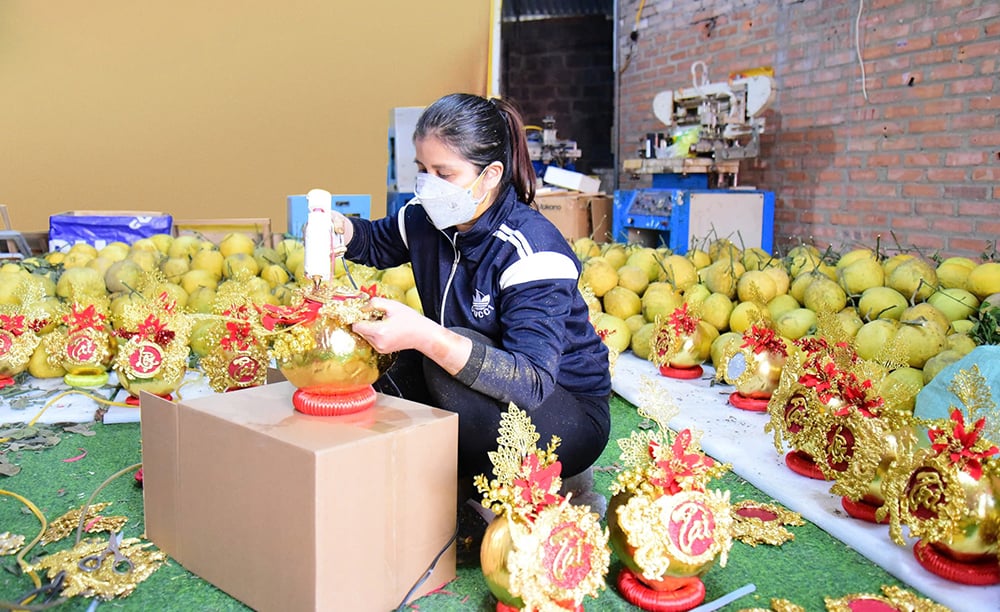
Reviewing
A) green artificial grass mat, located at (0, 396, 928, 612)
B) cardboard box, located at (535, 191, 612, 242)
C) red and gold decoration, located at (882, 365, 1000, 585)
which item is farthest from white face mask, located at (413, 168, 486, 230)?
cardboard box, located at (535, 191, 612, 242)

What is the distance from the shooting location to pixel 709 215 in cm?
474

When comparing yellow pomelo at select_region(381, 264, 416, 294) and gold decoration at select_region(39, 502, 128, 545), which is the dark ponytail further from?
yellow pomelo at select_region(381, 264, 416, 294)

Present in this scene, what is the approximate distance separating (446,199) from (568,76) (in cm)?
692

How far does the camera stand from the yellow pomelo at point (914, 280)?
2729 mm

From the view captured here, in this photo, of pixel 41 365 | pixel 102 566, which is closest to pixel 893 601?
pixel 102 566

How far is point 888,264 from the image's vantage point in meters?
3.02

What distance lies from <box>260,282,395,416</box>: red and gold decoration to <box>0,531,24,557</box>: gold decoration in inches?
26.2

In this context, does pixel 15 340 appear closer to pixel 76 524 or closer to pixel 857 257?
pixel 76 524

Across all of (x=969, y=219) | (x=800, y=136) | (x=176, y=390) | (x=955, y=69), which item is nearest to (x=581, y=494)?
(x=176, y=390)

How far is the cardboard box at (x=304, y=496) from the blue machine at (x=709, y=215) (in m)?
3.52

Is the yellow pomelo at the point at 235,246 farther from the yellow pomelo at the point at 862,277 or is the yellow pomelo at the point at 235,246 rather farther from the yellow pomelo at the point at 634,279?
the yellow pomelo at the point at 862,277

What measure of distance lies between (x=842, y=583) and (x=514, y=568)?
69 cm

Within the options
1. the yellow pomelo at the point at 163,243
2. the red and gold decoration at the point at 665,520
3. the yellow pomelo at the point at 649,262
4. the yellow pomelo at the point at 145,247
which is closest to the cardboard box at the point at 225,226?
the yellow pomelo at the point at 163,243

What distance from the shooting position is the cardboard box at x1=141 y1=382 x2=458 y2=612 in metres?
1.16
